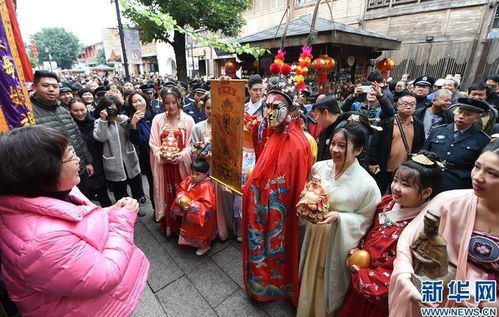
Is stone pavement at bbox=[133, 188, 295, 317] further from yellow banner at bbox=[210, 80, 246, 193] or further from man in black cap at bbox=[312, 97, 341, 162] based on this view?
man in black cap at bbox=[312, 97, 341, 162]

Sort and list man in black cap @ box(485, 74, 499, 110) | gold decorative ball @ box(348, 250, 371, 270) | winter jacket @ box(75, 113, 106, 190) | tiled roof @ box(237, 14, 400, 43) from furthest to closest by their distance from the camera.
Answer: tiled roof @ box(237, 14, 400, 43), man in black cap @ box(485, 74, 499, 110), winter jacket @ box(75, 113, 106, 190), gold decorative ball @ box(348, 250, 371, 270)

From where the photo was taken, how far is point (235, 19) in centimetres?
1043

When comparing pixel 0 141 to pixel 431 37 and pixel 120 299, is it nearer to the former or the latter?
pixel 120 299

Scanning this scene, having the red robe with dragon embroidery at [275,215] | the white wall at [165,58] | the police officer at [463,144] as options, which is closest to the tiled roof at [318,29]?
the police officer at [463,144]

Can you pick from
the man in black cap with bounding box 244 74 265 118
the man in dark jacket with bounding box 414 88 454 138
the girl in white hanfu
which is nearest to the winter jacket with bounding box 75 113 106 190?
the man in black cap with bounding box 244 74 265 118

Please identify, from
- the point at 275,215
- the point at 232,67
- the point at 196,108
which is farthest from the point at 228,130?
the point at 232,67

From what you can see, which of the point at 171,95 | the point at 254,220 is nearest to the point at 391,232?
the point at 254,220

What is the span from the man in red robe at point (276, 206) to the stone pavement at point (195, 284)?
0.87 feet

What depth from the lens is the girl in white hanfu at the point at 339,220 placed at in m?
1.95

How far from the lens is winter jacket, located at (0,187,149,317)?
42.6 inches

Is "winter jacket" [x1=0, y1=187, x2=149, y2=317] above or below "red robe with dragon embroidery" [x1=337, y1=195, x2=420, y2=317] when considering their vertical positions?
above

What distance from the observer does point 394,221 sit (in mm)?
1802

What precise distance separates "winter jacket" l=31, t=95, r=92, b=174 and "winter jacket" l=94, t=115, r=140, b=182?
27 cm

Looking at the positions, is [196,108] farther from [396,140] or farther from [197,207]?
[396,140]
